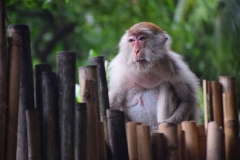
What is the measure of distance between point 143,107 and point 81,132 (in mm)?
2538

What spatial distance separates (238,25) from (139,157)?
14.8 ft

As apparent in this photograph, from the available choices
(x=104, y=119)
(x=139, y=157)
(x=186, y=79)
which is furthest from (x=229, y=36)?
(x=139, y=157)

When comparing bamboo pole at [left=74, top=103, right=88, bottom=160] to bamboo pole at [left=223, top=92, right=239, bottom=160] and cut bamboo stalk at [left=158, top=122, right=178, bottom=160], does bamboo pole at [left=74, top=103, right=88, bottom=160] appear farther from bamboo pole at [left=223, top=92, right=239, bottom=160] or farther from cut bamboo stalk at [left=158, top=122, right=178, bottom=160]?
bamboo pole at [left=223, top=92, right=239, bottom=160]

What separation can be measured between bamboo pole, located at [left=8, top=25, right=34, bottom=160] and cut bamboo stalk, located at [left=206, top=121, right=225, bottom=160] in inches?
42.1

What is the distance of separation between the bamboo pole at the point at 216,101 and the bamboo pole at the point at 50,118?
1.07 metres

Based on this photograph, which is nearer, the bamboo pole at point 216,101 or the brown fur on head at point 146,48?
the bamboo pole at point 216,101

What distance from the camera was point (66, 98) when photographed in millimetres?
3543

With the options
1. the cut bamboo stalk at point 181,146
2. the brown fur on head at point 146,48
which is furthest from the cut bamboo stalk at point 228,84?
the brown fur on head at point 146,48

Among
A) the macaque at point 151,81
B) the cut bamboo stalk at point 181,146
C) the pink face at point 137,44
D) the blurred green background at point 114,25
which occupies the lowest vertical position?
the cut bamboo stalk at point 181,146

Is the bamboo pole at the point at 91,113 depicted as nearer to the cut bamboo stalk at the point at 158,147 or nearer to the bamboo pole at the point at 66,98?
the bamboo pole at the point at 66,98

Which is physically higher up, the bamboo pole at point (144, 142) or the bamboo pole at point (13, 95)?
the bamboo pole at point (13, 95)

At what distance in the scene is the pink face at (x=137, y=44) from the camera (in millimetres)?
5828

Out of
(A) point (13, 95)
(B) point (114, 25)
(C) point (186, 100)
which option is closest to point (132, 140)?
(A) point (13, 95)

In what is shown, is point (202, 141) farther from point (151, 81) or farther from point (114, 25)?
point (114, 25)
